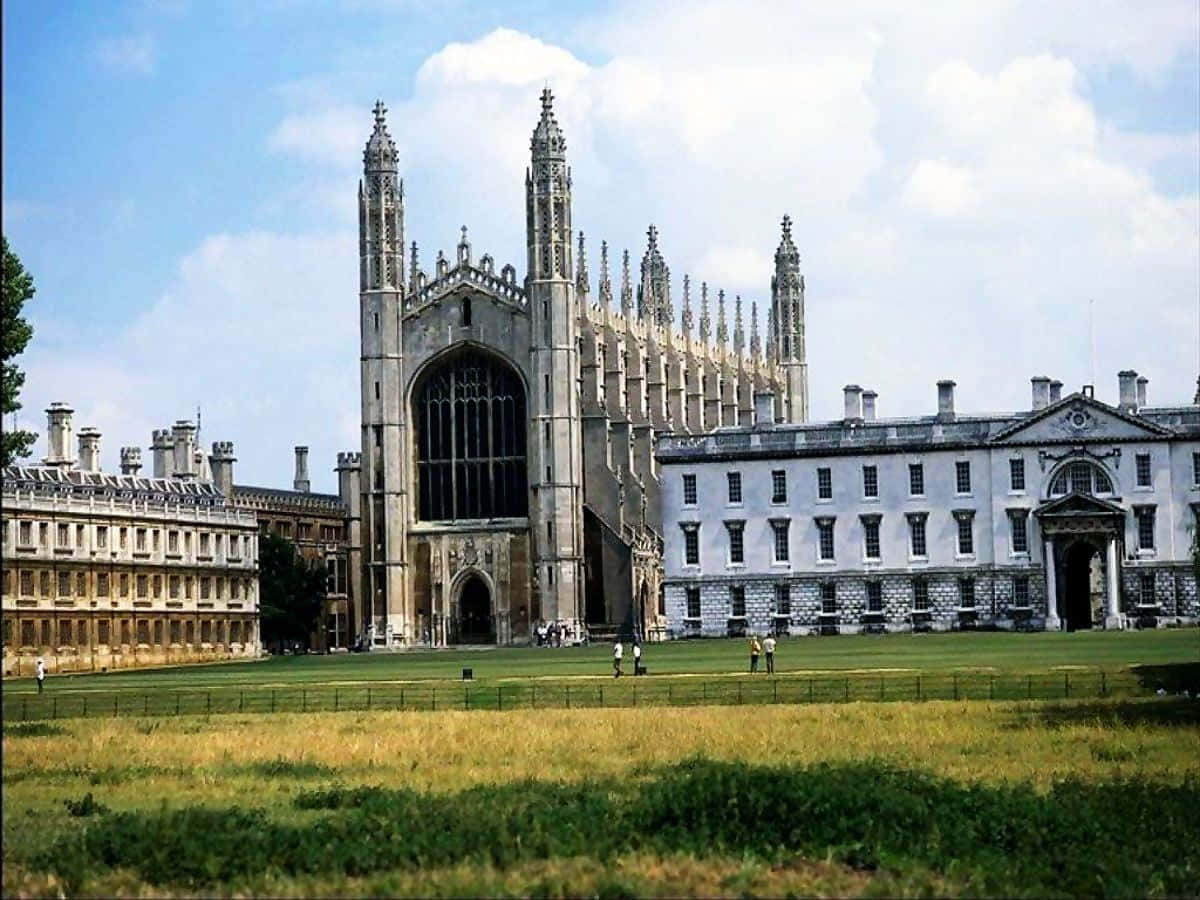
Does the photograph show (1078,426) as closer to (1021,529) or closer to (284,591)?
(1021,529)

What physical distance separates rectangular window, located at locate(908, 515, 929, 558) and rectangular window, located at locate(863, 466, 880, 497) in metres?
1.97

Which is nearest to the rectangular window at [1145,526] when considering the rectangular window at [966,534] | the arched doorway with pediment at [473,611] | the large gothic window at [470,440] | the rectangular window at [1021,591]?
the rectangular window at [1021,591]

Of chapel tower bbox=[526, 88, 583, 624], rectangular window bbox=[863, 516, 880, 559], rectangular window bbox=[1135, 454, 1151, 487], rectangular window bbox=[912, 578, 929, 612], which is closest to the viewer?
rectangular window bbox=[1135, 454, 1151, 487]

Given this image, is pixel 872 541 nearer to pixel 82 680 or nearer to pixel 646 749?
pixel 82 680

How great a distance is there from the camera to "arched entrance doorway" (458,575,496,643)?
12075 cm

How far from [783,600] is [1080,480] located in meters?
14.6

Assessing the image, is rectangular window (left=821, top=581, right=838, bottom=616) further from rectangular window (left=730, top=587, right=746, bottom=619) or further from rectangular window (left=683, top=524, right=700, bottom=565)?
rectangular window (left=683, top=524, right=700, bottom=565)

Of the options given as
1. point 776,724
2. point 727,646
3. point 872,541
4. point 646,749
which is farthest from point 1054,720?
point 872,541

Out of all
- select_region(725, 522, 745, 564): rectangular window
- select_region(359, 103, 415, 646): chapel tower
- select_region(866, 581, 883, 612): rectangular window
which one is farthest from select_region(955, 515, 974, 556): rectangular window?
select_region(359, 103, 415, 646): chapel tower

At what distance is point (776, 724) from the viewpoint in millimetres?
43812

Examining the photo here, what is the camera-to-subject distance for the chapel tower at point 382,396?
120188 mm

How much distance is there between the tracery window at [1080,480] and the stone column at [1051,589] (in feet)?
7.64

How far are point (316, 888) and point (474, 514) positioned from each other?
326 feet

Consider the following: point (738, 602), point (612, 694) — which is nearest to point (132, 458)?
point (738, 602)
